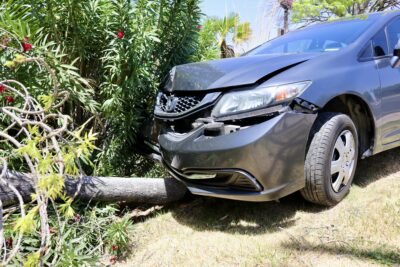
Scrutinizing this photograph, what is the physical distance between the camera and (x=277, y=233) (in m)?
2.42

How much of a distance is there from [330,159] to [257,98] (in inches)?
27.9

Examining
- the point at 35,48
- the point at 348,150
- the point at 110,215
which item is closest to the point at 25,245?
the point at 110,215

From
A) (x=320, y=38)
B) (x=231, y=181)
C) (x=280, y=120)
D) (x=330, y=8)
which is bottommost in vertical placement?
(x=231, y=181)

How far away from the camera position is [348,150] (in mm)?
2719

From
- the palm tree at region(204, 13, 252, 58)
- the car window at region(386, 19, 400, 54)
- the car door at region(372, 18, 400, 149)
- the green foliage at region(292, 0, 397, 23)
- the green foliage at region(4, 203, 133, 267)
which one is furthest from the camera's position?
the green foliage at region(292, 0, 397, 23)

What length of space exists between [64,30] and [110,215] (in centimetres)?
162

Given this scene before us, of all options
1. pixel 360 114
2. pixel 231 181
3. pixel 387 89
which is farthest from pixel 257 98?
pixel 387 89

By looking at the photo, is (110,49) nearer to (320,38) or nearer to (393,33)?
(320,38)

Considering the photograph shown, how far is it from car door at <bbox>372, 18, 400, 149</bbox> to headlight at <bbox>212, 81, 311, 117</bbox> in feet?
3.25

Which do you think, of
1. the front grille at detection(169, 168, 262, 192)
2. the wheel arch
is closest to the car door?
the wheel arch

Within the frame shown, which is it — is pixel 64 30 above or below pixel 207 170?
above

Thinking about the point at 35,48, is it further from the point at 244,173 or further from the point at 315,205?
the point at 315,205

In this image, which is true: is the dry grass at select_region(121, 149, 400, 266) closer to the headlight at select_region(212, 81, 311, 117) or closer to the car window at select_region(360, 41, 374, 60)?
the headlight at select_region(212, 81, 311, 117)

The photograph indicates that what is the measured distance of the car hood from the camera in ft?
7.82
